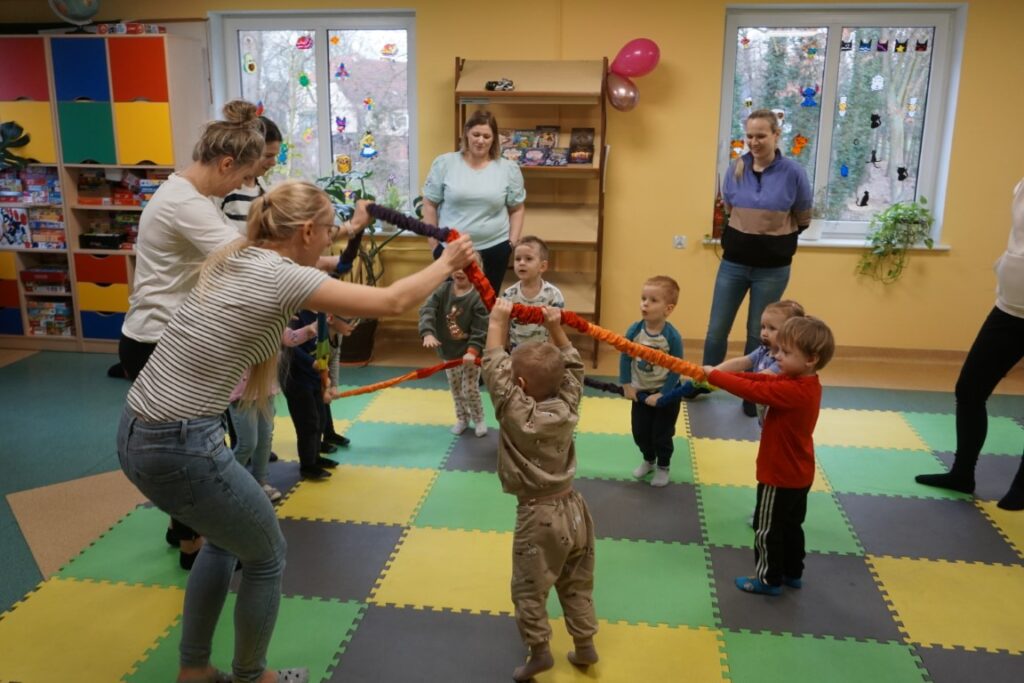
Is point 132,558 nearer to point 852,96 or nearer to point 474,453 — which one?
point 474,453

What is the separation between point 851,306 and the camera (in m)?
7.00

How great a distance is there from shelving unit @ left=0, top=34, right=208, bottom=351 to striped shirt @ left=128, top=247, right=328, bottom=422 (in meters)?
5.07

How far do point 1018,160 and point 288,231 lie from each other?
6477 millimetres

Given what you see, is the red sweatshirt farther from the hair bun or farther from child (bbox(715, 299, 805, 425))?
the hair bun

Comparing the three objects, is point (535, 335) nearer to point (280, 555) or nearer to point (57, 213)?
point (280, 555)

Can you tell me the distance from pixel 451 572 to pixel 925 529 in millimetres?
2319

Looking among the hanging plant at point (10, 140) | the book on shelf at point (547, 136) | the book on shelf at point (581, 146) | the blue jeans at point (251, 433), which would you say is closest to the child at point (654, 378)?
the blue jeans at point (251, 433)

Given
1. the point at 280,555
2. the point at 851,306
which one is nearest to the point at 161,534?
A: the point at 280,555

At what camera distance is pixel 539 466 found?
2662 millimetres

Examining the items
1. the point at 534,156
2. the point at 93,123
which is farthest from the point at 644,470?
the point at 93,123

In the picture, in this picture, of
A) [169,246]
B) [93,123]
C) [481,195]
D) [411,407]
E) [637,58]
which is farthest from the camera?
[93,123]

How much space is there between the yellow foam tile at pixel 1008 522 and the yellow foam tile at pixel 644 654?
1.77 metres

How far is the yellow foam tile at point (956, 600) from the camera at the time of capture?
3.14m

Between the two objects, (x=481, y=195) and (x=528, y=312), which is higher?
(x=481, y=195)
